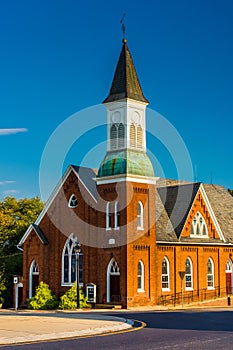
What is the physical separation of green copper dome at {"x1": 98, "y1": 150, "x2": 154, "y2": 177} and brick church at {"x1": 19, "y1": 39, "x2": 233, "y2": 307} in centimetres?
7

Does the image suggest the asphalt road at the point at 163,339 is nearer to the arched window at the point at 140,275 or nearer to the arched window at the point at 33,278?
the arched window at the point at 140,275

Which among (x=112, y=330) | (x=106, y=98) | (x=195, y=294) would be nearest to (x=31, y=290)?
(x=195, y=294)

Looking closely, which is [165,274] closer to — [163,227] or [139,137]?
[163,227]

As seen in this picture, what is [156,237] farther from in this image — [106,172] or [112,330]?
[112,330]

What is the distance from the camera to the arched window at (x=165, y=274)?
43.7 metres

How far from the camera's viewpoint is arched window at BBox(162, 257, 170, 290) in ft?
143

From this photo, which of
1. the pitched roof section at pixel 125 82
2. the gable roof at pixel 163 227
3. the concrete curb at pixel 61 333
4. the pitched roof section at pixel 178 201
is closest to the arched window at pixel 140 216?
the gable roof at pixel 163 227

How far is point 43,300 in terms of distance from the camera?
44.1m

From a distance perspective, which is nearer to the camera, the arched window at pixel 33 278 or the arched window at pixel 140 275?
the arched window at pixel 140 275

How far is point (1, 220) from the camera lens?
59.4 metres

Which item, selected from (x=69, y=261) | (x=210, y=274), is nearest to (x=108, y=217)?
(x=69, y=261)

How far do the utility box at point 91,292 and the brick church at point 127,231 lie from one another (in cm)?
29

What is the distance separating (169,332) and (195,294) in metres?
25.5

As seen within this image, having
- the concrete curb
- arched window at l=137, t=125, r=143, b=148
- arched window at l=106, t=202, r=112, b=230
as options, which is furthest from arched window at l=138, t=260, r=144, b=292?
the concrete curb
